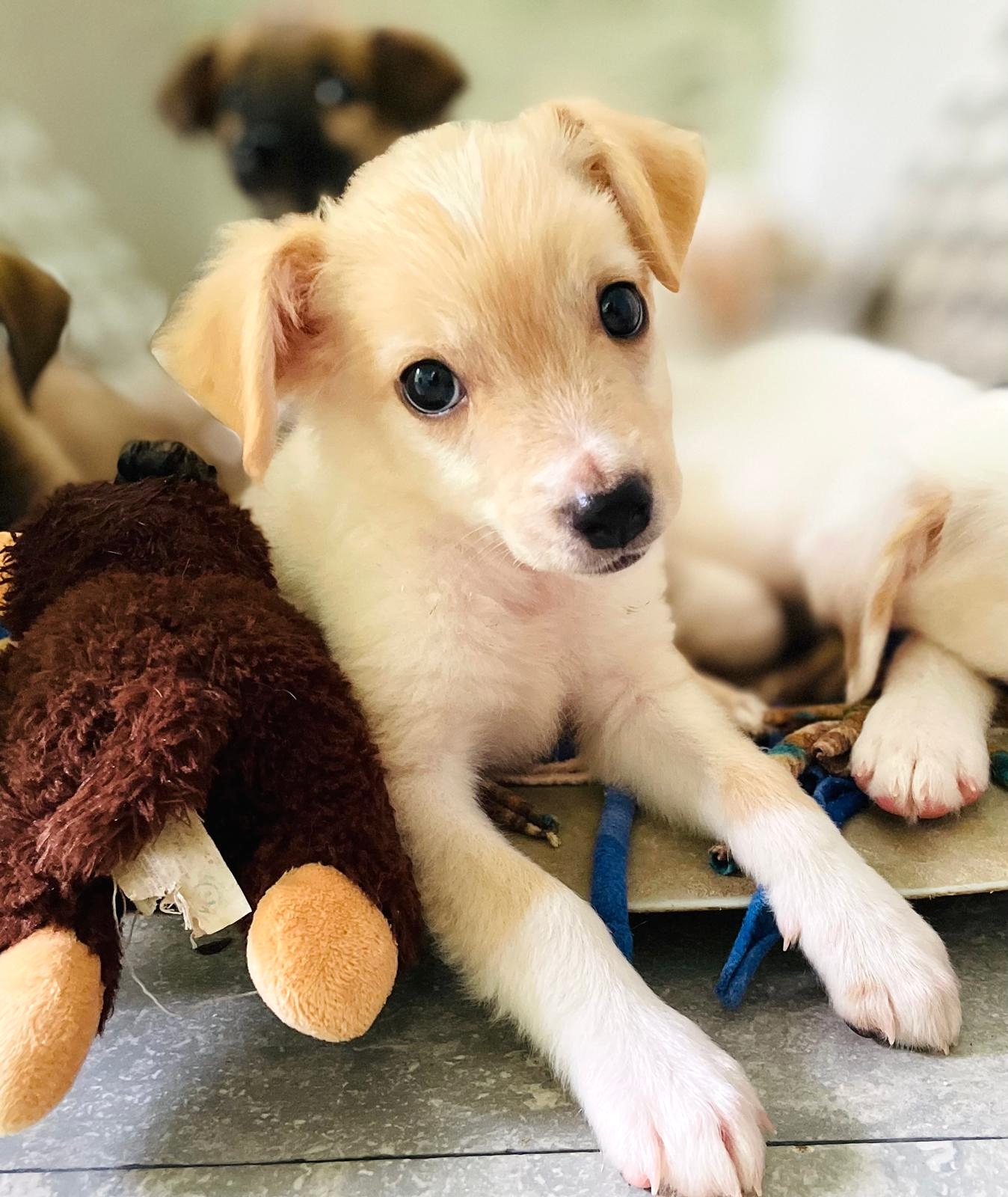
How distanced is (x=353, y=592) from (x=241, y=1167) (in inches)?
31.3

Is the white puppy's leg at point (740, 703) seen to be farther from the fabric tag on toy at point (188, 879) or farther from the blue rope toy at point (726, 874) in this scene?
the fabric tag on toy at point (188, 879)

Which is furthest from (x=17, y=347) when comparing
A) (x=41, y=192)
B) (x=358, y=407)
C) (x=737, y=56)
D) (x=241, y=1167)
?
(x=241, y=1167)

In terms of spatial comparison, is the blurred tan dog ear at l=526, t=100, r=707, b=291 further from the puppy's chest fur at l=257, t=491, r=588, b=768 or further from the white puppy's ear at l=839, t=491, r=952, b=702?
the white puppy's ear at l=839, t=491, r=952, b=702

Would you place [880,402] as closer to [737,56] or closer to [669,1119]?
[737,56]

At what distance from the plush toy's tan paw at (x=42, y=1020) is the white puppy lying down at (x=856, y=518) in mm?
1136

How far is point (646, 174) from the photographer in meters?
1.48

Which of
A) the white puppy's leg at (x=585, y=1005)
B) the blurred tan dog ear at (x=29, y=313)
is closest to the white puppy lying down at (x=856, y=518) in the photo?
the white puppy's leg at (x=585, y=1005)

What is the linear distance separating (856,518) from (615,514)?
3.14 feet

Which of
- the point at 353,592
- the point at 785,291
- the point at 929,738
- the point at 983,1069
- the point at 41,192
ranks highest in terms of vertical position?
the point at 41,192

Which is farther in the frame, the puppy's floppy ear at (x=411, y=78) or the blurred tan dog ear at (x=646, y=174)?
the puppy's floppy ear at (x=411, y=78)

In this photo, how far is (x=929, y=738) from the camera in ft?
5.09

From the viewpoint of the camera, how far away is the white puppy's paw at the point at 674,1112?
3.33 feet

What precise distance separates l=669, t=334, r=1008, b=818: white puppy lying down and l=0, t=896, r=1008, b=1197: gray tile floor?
18.6 inches

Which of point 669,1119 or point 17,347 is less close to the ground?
point 17,347
